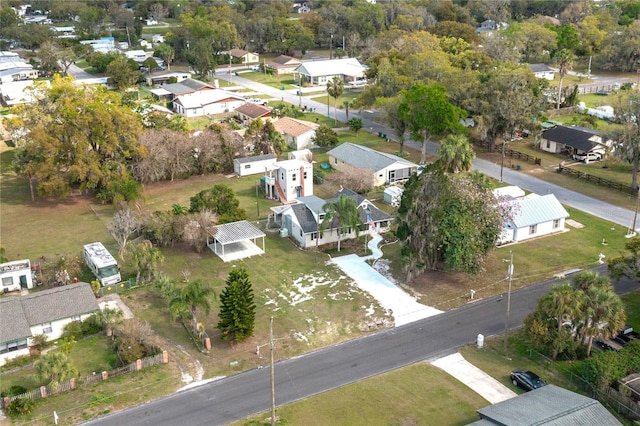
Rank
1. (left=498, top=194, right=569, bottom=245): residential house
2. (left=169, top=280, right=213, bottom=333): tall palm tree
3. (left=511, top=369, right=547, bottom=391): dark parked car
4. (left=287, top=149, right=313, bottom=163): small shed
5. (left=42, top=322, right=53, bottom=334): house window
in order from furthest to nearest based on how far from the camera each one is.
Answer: (left=287, top=149, right=313, bottom=163): small shed < (left=498, top=194, right=569, bottom=245): residential house < (left=42, top=322, right=53, bottom=334): house window < (left=169, top=280, right=213, bottom=333): tall palm tree < (left=511, top=369, right=547, bottom=391): dark parked car

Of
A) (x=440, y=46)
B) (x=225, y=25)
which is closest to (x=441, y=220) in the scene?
(x=440, y=46)

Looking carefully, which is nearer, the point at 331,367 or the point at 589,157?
the point at 331,367

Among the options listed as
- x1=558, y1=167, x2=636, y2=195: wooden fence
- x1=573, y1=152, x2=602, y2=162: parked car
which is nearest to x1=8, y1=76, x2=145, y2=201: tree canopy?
x1=558, y1=167, x2=636, y2=195: wooden fence

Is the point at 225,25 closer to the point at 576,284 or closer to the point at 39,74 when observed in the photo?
the point at 39,74

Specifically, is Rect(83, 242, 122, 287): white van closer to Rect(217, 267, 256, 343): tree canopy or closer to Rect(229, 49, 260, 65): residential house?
Rect(217, 267, 256, 343): tree canopy

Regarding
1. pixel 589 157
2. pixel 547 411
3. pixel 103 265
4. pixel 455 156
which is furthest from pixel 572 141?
pixel 103 265

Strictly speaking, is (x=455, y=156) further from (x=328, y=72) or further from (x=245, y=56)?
(x=245, y=56)
